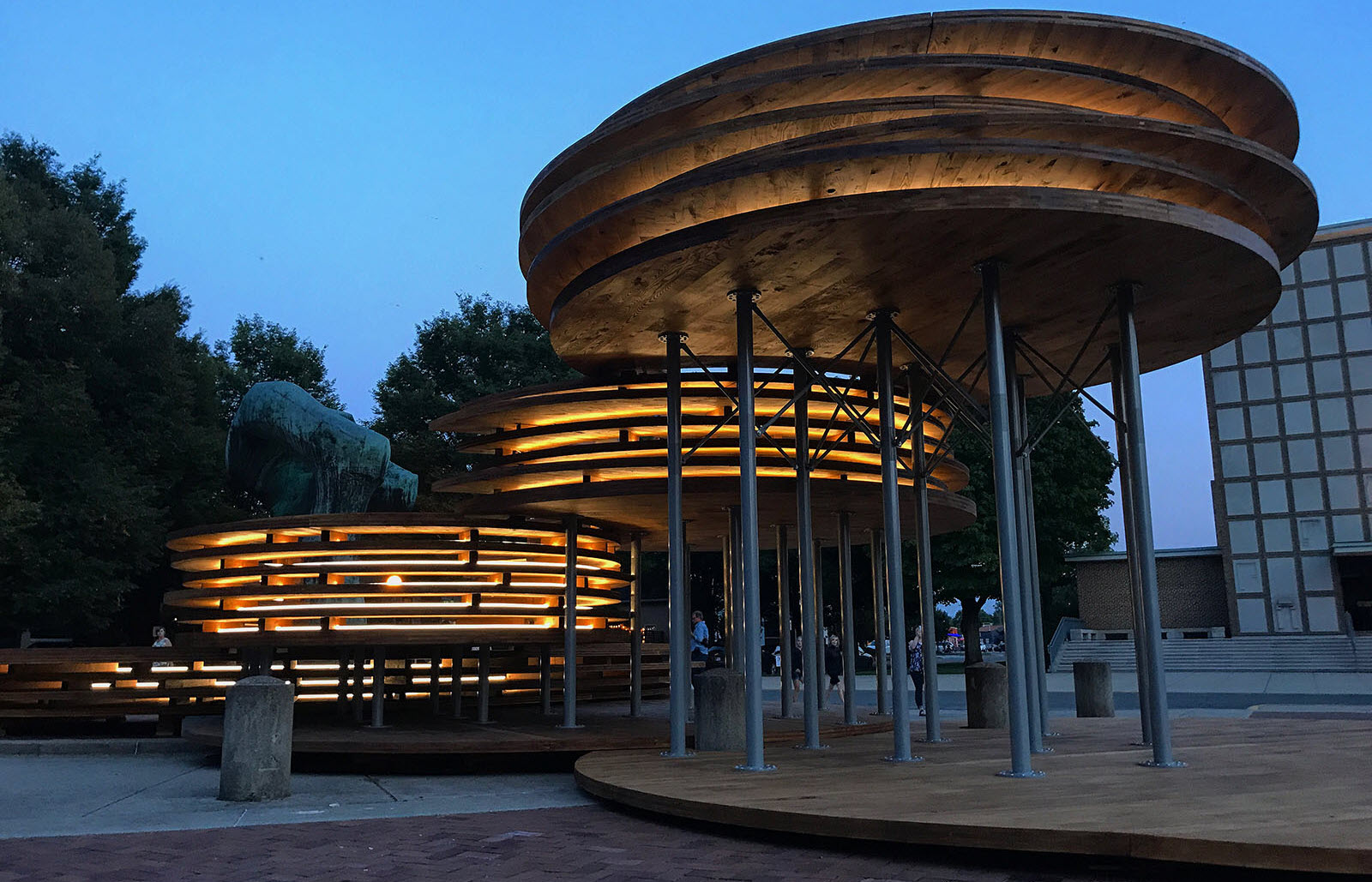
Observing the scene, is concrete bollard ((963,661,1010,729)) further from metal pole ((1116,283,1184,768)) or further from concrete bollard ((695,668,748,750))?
metal pole ((1116,283,1184,768))

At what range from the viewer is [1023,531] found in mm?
15266

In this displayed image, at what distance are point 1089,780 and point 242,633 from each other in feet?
39.4

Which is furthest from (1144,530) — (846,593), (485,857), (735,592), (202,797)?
(202,797)

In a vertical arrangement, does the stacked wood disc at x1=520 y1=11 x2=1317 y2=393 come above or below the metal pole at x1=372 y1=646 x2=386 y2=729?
above

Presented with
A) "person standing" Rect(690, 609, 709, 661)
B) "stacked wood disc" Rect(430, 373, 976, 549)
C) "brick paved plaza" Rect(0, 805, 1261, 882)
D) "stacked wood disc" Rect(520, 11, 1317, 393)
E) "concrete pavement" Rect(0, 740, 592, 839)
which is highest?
"stacked wood disc" Rect(520, 11, 1317, 393)

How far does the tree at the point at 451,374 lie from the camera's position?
4497 centimetres

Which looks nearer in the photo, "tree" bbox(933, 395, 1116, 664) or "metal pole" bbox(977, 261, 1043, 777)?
"metal pole" bbox(977, 261, 1043, 777)

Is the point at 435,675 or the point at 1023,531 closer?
the point at 1023,531

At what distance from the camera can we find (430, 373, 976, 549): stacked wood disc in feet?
52.2

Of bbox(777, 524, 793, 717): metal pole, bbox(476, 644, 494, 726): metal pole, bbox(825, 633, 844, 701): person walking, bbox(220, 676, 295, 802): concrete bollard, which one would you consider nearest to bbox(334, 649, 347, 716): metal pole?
bbox(476, 644, 494, 726): metal pole

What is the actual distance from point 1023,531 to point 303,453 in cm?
1192

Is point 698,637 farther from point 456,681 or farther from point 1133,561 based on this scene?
point 1133,561

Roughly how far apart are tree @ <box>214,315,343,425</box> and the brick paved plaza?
40.2m

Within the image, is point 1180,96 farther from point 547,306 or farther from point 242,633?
point 242,633
